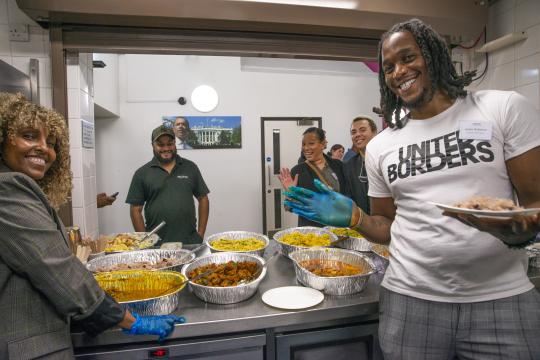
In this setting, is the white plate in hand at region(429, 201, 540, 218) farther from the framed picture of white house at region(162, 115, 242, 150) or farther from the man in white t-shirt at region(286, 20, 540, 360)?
the framed picture of white house at region(162, 115, 242, 150)

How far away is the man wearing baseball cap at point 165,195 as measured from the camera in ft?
9.09

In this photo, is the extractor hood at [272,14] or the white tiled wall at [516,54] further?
the white tiled wall at [516,54]

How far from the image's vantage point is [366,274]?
1.40 meters

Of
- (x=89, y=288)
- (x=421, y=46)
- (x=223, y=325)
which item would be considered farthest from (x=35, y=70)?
(x=421, y=46)

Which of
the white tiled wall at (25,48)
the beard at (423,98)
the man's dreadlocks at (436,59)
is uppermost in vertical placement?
the white tiled wall at (25,48)

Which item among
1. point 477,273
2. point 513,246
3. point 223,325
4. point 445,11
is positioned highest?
point 445,11

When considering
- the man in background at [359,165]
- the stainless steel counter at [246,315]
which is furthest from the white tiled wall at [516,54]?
the stainless steel counter at [246,315]

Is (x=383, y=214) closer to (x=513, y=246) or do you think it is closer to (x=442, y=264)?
(x=442, y=264)

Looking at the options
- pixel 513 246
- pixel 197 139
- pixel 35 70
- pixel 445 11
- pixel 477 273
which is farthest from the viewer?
pixel 197 139

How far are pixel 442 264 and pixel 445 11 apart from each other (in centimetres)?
206

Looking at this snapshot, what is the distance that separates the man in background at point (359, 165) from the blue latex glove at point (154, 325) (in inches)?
76.4

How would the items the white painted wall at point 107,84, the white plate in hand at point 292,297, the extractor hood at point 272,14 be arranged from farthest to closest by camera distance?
1. the white painted wall at point 107,84
2. the extractor hood at point 272,14
3. the white plate in hand at point 292,297

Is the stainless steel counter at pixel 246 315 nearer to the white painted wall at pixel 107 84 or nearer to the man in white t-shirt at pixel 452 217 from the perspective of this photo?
the man in white t-shirt at pixel 452 217

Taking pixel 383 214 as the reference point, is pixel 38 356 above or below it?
below
